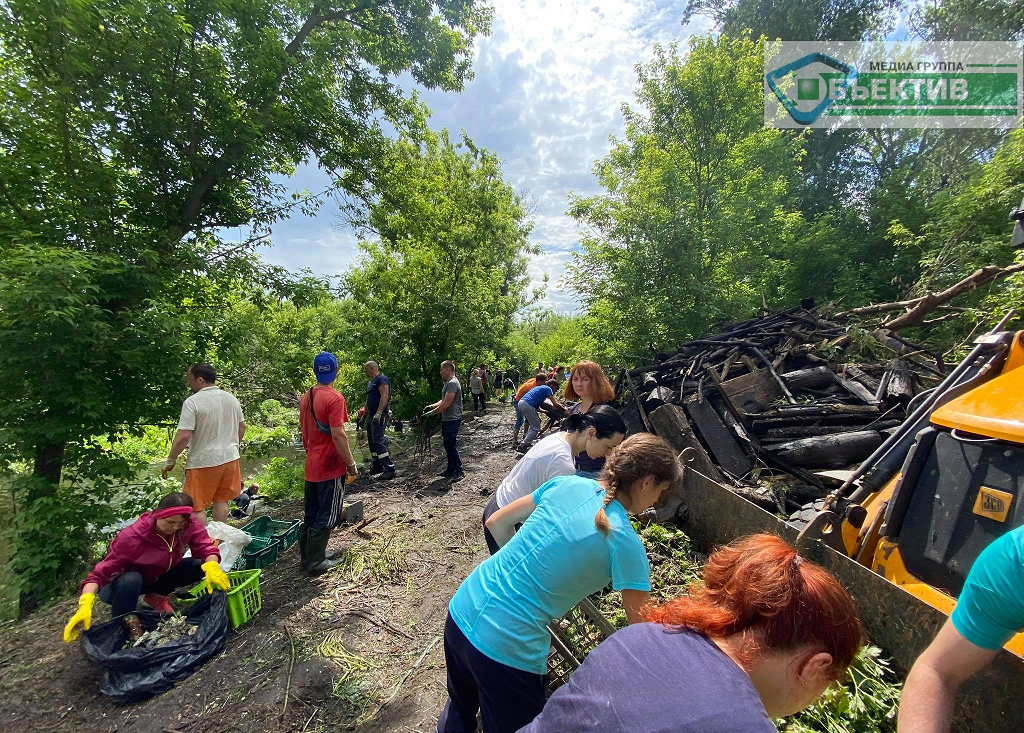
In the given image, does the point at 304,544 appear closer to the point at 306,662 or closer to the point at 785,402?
the point at 306,662

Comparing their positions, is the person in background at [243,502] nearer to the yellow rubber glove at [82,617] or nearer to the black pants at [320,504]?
the black pants at [320,504]

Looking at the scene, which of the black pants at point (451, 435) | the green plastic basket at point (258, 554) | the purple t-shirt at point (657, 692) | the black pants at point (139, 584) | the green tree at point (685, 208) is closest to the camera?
the purple t-shirt at point (657, 692)

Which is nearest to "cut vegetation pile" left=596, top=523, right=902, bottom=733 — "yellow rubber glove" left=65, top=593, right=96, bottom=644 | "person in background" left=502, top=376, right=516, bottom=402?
"yellow rubber glove" left=65, top=593, right=96, bottom=644

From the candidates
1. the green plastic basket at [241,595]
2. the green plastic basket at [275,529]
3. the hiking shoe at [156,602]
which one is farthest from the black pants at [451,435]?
the hiking shoe at [156,602]

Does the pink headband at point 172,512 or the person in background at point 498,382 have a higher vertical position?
the pink headband at point 172,512

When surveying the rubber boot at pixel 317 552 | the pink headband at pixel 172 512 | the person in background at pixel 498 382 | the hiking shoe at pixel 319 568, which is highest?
the pink headband at pixel 172 512

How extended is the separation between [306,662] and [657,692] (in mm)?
3166

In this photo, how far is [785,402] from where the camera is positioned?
6.02 m

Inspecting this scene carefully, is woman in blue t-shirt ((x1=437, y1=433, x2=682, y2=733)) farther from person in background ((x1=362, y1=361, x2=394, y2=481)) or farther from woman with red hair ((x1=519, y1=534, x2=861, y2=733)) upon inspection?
person in background ((x1=362, y1=361, x2=394, y2=481))

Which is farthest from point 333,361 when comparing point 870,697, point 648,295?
point 648,295

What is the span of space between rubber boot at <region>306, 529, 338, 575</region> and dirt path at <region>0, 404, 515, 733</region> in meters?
0.09

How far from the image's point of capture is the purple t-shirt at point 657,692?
0.76m

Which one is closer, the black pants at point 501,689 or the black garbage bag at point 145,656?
the black pants at point 501,689

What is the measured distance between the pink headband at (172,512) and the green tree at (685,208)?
9.77m
